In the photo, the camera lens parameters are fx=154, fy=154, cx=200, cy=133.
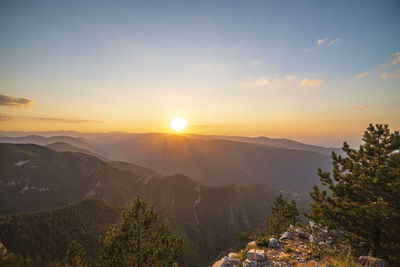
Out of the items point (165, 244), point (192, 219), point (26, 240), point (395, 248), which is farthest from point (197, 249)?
point (395, 248)

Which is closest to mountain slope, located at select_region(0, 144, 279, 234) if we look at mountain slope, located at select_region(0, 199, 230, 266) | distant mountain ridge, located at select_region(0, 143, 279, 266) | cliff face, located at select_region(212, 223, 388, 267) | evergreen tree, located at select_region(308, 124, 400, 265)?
distant mountain ridge, located at select_region(0, 143, 279, 266)

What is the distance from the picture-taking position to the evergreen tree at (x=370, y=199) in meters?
8.95

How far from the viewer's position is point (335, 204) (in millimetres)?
12344

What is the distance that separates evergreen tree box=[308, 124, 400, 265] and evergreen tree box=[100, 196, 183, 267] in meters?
13.3

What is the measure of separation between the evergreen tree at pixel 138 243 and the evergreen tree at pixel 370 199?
1332 centimetres

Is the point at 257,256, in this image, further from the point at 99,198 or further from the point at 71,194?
the point at 71,194

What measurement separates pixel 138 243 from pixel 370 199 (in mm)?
19470

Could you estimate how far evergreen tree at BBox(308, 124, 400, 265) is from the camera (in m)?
8.95

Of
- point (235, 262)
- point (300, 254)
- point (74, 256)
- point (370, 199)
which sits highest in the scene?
point (370, 199)

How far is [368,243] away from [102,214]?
12590 cm

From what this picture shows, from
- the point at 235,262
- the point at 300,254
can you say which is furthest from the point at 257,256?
the point at 300,254

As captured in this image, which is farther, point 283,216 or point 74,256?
point 283,216

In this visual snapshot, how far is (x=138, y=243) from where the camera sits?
588 inches

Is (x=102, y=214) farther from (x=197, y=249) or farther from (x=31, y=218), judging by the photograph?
(x=197, y=249)
